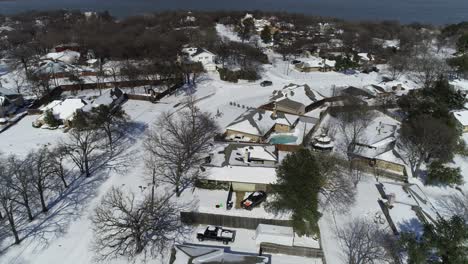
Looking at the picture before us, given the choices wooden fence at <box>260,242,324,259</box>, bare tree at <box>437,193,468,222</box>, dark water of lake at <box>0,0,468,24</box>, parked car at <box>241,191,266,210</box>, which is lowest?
bare tree at <box>437,193,468,222</box>

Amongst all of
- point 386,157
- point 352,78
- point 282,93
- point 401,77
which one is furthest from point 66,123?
point 401,77

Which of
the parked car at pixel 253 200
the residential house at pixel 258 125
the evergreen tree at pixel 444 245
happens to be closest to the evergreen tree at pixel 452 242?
the evergreen tree at pixel 444 245

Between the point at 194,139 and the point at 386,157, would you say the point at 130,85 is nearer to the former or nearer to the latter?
the point at 194,139

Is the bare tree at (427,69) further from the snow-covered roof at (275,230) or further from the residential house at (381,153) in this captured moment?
the snow-covered roof at (275,230)

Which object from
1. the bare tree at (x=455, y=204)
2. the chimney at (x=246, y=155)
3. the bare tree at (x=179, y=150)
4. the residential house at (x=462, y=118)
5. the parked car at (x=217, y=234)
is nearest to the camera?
the parked car at (x=217, y=234)

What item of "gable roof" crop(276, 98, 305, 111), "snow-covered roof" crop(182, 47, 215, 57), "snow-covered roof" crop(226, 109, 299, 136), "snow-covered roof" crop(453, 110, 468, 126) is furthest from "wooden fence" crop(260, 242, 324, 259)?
"snow-covered roof" crop(182, 47, 215, 57)

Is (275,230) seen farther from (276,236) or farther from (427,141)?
(427,141)

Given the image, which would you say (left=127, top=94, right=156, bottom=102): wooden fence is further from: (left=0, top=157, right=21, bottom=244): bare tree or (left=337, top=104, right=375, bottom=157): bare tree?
(left=337, top=104, right=375, bottom=157): bare tree
